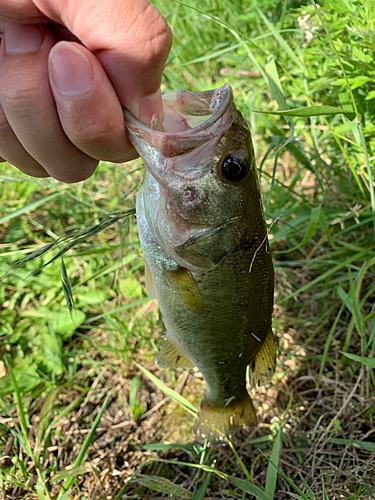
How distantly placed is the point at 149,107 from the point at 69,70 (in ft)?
0.97

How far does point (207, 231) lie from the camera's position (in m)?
1.67

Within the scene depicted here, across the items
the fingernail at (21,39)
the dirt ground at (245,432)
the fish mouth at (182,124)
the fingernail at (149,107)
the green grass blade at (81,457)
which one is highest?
the fingernail at (21,39)

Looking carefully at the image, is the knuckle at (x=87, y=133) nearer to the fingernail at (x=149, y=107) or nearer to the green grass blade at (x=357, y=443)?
the fingernail at (x=149, y=107)

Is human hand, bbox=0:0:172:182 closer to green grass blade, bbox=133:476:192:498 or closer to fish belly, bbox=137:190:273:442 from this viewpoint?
fish belly, bbox=137:190:273:442

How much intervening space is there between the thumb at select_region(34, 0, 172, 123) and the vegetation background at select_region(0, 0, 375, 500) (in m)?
0.71

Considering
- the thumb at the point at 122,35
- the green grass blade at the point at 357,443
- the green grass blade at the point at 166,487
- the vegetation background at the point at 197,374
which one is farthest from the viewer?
the vegetation background at the point at 197,374

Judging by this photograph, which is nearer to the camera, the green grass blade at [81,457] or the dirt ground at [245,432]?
the green grass blade at [81,457]

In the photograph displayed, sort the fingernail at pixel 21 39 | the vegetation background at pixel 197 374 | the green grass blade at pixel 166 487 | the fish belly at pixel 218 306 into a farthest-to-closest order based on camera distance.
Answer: the vegetation background at pixel 197 374, the green grass blade at pixel 166 487, the fish belly at pixel 218 306, the fingernail at pixel 21 39

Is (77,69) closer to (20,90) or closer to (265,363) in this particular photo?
(20,90)

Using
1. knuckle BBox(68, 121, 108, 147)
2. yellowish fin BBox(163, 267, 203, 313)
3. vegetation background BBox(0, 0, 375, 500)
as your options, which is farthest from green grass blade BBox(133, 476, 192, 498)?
knuckle BBox(68, 121, 108, 147)

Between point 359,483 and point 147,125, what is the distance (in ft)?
6.19

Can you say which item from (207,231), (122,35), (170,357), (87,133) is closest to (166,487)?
(170,357)

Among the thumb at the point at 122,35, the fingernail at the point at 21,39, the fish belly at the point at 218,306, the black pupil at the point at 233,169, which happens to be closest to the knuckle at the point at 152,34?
the thumb at the point at 122,35

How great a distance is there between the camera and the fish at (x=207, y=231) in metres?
1.51
